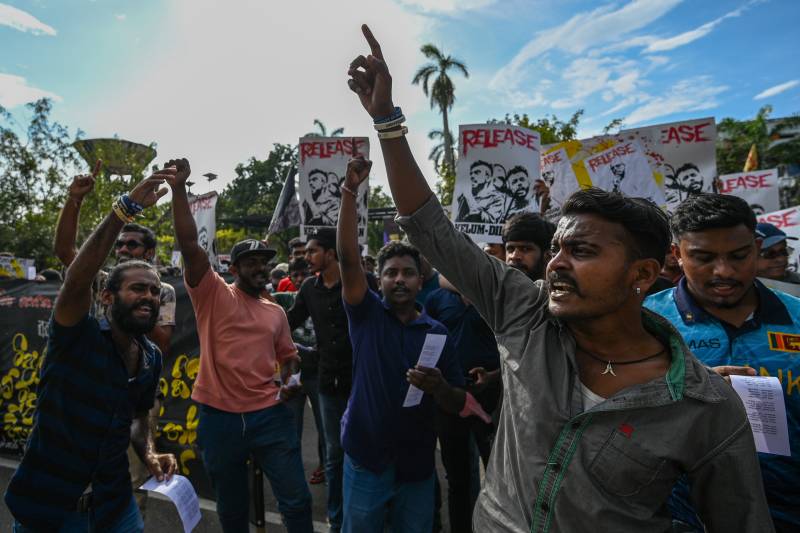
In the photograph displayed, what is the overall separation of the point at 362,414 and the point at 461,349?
1.19 m

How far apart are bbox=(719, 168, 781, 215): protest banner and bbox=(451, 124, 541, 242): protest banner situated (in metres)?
3.32

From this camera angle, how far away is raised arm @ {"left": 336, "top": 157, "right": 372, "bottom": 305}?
95.7 inches

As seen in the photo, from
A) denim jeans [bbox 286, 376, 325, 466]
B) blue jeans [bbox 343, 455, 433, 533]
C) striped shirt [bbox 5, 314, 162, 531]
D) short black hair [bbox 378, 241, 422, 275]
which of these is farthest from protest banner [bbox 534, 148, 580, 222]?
striped shirt [bbox 5, 314, 162, 531]

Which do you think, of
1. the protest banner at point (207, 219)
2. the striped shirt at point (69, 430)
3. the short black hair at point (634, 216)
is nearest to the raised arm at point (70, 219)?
the striped shirt at point (69, 430)

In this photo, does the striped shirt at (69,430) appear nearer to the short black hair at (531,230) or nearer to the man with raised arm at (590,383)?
the man with raised arm at (590,383)

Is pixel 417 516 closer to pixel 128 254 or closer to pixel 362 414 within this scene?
pixel 362 414

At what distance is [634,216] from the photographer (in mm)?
1407

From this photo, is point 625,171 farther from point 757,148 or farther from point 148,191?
point 757,148

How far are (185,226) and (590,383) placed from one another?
95.9 inches

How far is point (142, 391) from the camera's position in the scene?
99.9 inches

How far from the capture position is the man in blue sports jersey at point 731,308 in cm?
179

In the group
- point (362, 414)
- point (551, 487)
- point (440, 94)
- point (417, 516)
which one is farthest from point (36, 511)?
point (440, 94)

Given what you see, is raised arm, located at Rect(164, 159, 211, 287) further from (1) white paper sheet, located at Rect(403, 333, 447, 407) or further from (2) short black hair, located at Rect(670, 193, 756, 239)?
(2) short black hair, located at Rect(670, 193, 756, 239)

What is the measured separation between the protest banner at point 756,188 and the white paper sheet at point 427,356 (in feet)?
18.3
